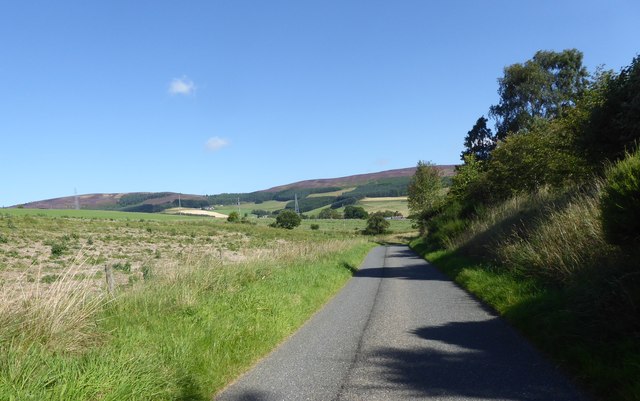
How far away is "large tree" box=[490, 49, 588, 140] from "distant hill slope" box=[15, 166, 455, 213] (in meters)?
105

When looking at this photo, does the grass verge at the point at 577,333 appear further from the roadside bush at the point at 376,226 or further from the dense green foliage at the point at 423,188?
the roadside bush at the point at 376,226

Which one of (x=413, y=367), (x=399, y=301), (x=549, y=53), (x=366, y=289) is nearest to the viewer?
(x=413, y=367)

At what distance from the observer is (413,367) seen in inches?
231

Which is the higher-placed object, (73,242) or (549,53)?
(549,53)

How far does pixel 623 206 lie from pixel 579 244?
2.68 m

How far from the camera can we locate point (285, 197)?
596 feet

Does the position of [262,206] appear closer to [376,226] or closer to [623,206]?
[376,226]

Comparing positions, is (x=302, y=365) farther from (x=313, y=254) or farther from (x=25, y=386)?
(x=313, y=254)

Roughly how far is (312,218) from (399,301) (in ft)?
412

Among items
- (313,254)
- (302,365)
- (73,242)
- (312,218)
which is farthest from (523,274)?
(312,218)

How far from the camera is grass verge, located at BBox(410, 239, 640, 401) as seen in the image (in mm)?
4602

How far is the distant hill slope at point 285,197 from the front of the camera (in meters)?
149

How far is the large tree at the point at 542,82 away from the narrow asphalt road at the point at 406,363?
33.9 m

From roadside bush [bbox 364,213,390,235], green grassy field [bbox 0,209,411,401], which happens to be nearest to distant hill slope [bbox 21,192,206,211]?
roadside bush [bbox 364,213,390,235]
